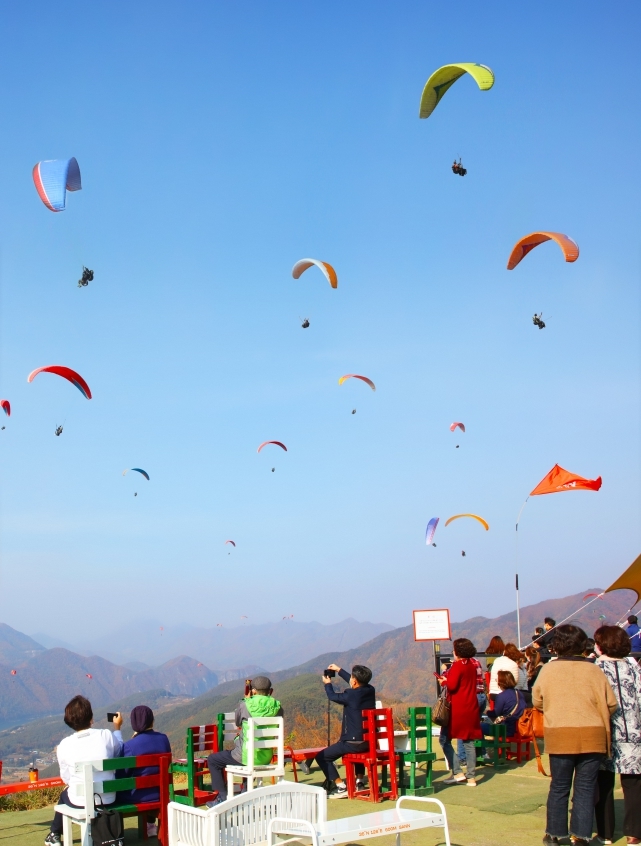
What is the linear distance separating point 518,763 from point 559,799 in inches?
173

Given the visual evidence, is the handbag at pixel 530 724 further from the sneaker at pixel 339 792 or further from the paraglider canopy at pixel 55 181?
the paraglider canopy at pixel 55 181

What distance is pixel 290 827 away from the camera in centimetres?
480

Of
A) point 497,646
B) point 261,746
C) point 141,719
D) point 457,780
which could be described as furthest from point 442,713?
point 141,719

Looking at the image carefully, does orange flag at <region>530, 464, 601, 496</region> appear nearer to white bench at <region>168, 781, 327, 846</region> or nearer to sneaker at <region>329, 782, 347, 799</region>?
sneaker at <region>329, 782, 347, 799</region>

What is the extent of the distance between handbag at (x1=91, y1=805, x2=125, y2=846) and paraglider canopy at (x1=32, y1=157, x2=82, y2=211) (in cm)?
Result: 1071

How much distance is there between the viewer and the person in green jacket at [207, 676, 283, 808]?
7.83m

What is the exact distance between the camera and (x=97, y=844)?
561cm

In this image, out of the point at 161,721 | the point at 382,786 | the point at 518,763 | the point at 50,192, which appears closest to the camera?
the point at 382,786

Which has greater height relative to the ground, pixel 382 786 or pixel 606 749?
pixel 606 749

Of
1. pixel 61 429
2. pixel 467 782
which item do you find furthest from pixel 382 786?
pixel 61 429

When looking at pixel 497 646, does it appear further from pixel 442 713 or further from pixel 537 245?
pixel 537 245

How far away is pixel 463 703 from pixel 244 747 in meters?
2.53

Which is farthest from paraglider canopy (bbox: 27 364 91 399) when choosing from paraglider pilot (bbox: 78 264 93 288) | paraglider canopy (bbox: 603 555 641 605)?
paraglider canopy (bbox: 603 555 641 605)

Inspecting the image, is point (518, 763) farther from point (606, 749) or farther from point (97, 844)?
point (97, 844)
